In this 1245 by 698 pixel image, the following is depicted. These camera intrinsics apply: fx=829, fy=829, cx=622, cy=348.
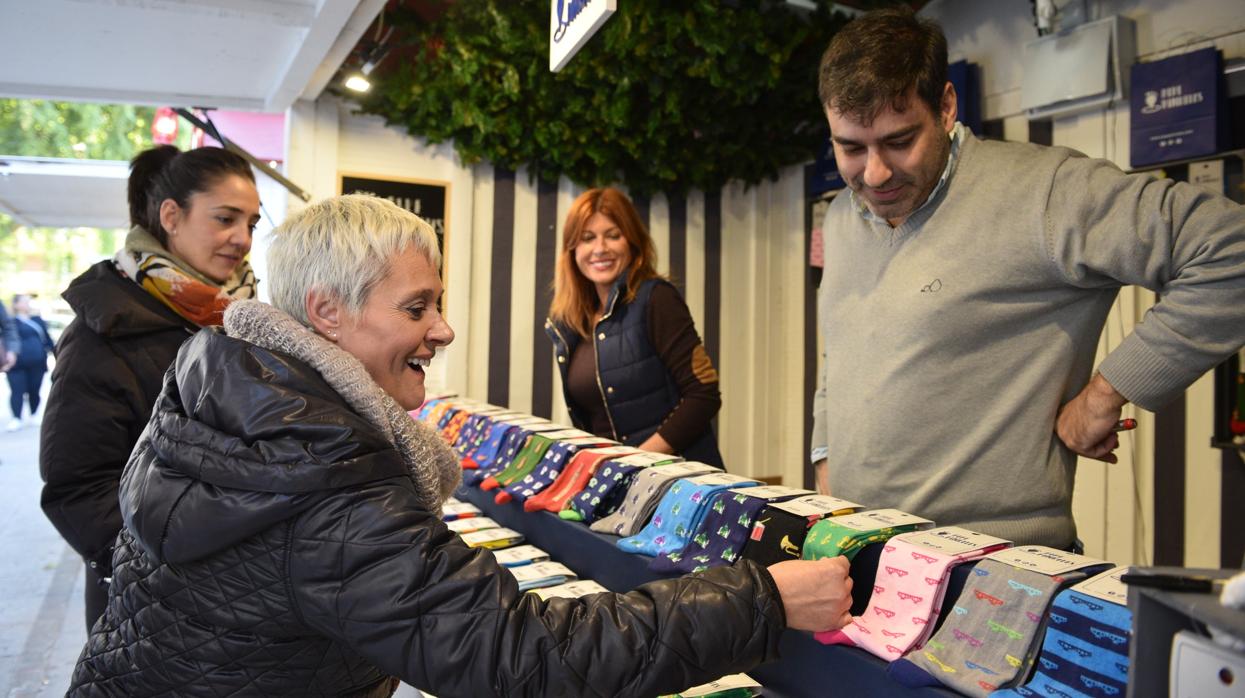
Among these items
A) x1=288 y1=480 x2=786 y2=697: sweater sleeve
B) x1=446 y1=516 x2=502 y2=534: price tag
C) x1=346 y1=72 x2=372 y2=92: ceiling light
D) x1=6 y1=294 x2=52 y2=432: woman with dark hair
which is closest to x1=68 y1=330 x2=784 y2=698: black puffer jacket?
x1=288 y1=480 x2=786 y2=697: sweater sleeve

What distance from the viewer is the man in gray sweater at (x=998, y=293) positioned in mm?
1538

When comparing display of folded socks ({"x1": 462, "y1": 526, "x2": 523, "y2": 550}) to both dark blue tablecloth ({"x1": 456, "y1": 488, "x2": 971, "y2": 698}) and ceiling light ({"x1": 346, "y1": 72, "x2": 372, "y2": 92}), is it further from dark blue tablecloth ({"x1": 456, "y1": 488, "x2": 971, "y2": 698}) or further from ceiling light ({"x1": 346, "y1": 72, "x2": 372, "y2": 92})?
ceiling light ({"x1": 346, "y1": 72, "x2": 372, "y2": 92})

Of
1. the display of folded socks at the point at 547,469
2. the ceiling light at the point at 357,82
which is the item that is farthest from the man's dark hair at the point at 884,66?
the ceiling light at the point at 357,82

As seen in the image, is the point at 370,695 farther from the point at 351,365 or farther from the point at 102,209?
the point at 102,209

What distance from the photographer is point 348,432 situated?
1.11 metres

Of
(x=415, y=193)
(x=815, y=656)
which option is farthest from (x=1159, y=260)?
(x=415, y=193)

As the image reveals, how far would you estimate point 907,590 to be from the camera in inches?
51.4

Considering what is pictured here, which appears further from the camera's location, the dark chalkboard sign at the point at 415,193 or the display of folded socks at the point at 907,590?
the dark chalkboard sign at the point at 415,193

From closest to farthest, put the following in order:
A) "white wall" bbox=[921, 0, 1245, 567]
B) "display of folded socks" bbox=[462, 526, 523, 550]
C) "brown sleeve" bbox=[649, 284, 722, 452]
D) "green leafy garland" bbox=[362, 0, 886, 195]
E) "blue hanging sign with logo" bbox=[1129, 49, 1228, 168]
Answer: "display of folded socks" bbox=[462, 526, 523, 550] → "brown sleeve" bbox=[649, 284, 722, 452] → "blue hanging sign with logo" bbox=[1129, 49, 1228, 168] → "white wall" bbox=[921, 0, 1245, 567] → "green leafy garland" bbox=[362, 0, 886, 195]

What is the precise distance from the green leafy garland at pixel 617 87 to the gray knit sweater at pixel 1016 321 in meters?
2.87

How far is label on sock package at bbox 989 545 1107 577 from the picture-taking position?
3.87ft

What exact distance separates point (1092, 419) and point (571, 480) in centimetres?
127

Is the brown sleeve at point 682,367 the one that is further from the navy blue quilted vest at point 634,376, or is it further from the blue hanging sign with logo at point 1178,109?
the blue hanging sign with logo at point 1178,109

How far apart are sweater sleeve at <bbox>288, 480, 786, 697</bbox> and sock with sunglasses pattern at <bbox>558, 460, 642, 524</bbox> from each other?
37.3 inches
